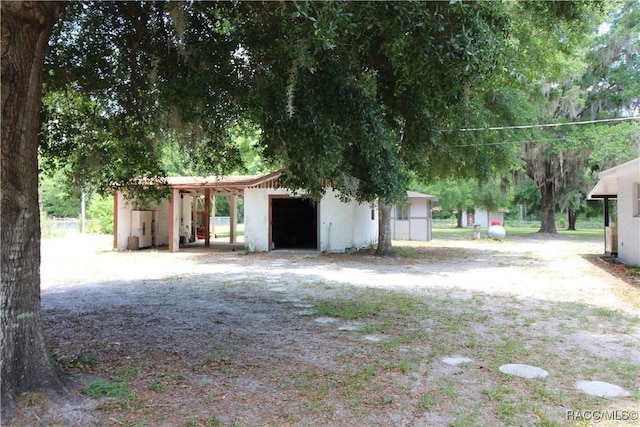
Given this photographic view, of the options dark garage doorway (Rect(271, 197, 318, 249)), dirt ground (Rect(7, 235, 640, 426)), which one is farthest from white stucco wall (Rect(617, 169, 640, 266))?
dark garage doorway (Rect(271, 197, 318, 249))

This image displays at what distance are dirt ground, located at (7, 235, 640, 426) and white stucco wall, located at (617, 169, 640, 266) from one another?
2.33 meters

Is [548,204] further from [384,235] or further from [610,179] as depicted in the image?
[384,235]

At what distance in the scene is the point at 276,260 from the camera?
14.4 metres

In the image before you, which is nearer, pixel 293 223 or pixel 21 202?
pixel 21 202

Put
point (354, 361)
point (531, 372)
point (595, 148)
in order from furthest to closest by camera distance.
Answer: point (595, 148), point (354, 361), point (531, 372)

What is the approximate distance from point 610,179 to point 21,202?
1421 cm

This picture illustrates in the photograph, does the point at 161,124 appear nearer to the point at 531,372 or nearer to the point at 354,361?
the point at 354,361

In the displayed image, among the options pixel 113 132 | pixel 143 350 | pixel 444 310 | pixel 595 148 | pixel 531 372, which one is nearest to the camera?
pixel 531 372

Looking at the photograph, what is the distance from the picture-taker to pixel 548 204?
88.9 feet

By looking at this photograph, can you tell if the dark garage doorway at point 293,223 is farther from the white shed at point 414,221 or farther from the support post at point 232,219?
the white shed at point 414,221

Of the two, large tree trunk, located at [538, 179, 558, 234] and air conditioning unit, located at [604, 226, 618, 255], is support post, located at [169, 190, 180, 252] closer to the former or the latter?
air conditioning unit, located at [604, 226, 618, 255]

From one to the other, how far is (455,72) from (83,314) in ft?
19.2

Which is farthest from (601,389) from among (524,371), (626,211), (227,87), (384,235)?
(384,235)

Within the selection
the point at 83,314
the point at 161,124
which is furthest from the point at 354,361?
the point at 83,314
